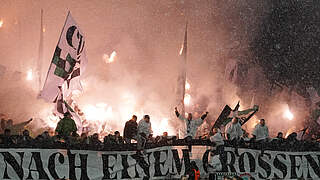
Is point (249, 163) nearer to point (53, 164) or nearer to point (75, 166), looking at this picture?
point (75, 166)

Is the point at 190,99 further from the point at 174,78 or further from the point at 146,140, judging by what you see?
the point at 146,140

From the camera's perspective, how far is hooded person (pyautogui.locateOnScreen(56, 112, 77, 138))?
10.0 meters

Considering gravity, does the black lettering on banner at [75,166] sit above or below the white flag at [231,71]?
below

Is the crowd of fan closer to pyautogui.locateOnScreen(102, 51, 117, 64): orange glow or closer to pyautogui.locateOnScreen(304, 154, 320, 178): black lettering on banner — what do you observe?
pyautogui.locateOnScreen(304, 154, 320, 178): black lettering on banner

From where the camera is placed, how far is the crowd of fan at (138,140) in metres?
9.20

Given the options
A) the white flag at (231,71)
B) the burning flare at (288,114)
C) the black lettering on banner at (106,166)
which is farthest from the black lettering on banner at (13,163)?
the burning flare at (288,114)

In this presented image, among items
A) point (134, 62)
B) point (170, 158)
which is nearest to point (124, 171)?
point (170, 158)

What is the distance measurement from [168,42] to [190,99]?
12.2 feet

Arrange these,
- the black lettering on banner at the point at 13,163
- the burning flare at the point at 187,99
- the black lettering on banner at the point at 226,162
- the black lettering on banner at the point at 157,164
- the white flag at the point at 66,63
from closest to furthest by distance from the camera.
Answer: the black lettering on banner at the point at 13,163, the black lettering on banner at the point at 157,164, the black lettering on banner at the point at 226,162, the white flag at the point at 66,63, the burning flare at the point at 187,99

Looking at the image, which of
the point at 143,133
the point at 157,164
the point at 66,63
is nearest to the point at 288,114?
the point at 143,133

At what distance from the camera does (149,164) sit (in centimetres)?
990

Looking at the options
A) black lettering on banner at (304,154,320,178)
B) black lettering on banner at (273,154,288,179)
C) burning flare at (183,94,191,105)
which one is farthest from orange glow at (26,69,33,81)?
black lettering on banner at (304,154,320,178)

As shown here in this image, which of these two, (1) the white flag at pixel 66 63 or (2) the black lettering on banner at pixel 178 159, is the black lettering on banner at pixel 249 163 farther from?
(1) the white flag at pixel 66 63

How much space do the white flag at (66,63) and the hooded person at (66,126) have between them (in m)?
0.93
